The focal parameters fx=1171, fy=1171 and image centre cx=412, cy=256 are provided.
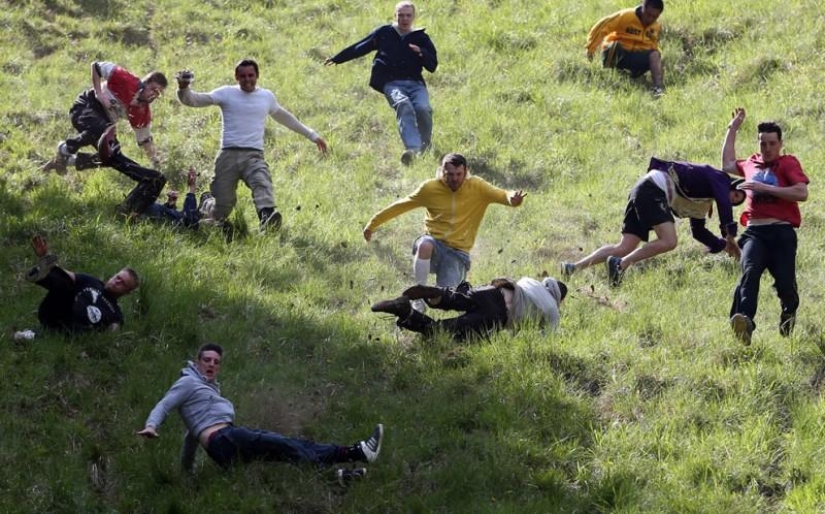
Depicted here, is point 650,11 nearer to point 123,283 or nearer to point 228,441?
point 123,283

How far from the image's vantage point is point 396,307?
880cm

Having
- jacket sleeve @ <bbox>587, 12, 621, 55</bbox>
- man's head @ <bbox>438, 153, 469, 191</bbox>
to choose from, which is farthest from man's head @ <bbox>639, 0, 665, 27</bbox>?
man's head @ <bbox>438, 153, 469, 191</bbox>

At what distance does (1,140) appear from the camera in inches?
528

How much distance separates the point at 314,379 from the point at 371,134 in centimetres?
641

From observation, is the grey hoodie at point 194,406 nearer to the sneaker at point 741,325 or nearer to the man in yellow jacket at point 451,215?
the man in yellow jacket at point 451,215

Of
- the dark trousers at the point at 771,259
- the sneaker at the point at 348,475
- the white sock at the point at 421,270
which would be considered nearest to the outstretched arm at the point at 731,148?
the dark trousers at the point at 771,259

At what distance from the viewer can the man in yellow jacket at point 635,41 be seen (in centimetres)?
1556

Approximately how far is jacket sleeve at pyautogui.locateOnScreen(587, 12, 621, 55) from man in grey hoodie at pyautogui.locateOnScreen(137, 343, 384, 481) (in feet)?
32.2

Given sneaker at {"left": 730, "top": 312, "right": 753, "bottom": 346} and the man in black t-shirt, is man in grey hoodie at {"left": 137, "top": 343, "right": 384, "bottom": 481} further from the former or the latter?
sneaker at {"left": 730, "top": 312, "right": 753, "bottom": 346}

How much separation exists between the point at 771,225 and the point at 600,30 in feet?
24.8

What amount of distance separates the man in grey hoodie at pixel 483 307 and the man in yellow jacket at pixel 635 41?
6.85 metres

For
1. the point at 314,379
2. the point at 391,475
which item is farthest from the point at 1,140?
the point at 391,475

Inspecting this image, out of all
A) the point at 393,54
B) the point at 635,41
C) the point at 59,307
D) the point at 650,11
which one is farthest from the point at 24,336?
the point at 650,11

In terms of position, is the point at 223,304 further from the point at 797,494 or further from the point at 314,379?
the point at 797,494
